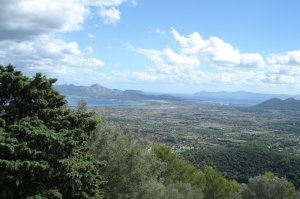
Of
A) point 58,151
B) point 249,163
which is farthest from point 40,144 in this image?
point 249,163

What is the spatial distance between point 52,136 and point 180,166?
29767 mm

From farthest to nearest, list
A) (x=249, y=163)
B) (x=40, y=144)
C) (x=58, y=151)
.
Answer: (x=249, y=163) → (x=58, y=151) → (x=40, y=144)

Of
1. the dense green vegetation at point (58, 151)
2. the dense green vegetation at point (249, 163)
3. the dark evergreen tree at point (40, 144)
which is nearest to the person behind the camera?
the dark evergreen tree at point (40, 144)

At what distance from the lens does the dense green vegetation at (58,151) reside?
59.3 ft

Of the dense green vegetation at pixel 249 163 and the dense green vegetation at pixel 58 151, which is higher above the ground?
the dense green vegetation at pixel 58 151

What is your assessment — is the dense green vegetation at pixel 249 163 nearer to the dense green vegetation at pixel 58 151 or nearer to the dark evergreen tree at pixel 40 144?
the dense green vegetation at pixel 58 151

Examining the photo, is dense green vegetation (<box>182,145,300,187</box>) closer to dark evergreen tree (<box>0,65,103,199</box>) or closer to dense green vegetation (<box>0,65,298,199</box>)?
dense green vegetation (<box>0,65,298,199</box>)

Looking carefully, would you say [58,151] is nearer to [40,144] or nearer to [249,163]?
[40,144]

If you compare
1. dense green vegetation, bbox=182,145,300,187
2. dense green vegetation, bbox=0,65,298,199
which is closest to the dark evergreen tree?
dense green vegetation, bbox=0,65,298,199

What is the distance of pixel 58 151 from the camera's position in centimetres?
1972

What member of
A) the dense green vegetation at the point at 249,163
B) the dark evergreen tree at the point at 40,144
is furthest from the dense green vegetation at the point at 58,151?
the dense green vegetation at the point at 249,163

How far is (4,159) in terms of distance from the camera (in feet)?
57.9

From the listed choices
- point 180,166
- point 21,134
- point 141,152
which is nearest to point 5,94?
point 21,134

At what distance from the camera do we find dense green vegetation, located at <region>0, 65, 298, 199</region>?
18078 millimetres
